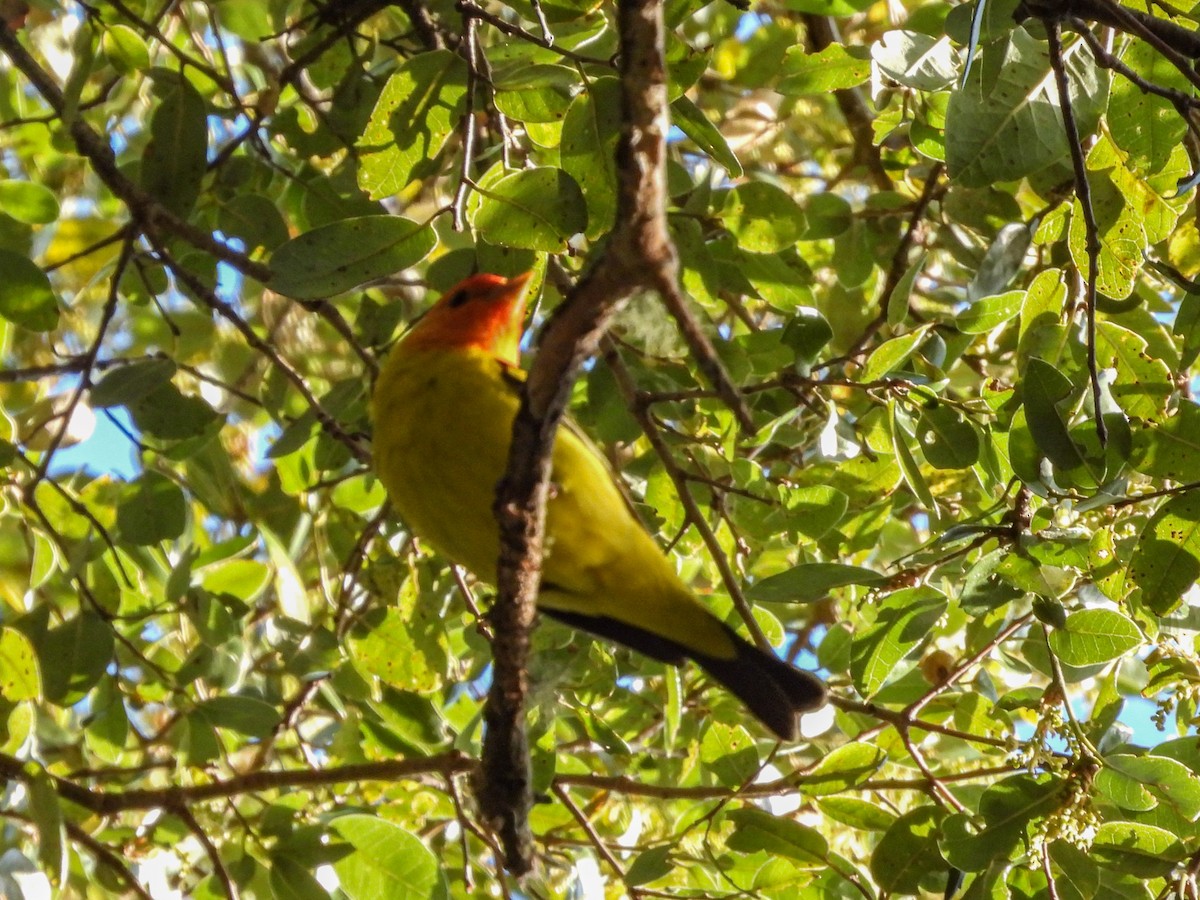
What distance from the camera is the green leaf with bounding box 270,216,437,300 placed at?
2689mm

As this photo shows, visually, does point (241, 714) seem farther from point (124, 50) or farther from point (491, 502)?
point (124, 50)

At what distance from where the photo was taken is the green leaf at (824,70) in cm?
311

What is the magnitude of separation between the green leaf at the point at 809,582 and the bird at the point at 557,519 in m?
0.29

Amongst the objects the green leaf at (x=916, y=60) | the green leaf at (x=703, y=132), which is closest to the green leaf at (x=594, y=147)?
the green leaf at (x=703, y=132)

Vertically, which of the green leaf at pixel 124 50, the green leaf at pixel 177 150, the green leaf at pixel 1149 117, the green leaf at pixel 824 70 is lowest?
the green leaf at pixel 1149 117

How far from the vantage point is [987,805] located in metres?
2.72

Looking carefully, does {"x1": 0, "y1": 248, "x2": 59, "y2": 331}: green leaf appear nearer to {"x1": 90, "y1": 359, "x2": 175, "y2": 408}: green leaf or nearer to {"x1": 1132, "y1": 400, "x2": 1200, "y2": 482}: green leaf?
{"x1": 90, "y1": 359, "x2": 175, "y2": 408}: green leaf

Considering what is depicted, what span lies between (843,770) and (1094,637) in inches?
29.7

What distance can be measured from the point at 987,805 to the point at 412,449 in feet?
4.87

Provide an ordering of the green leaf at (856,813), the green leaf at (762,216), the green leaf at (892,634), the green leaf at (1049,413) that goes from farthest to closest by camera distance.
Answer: the green leaf at (762,216)
the green leaf at (856,813)
the green leaf at (892,634)
the green leaf at (1049,413)

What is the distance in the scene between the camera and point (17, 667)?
9.78 feet

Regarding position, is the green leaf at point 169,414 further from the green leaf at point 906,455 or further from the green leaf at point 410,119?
the green leaf at point 906,455

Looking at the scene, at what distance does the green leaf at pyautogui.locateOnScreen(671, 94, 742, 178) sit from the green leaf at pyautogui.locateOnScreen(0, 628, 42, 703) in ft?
6.26

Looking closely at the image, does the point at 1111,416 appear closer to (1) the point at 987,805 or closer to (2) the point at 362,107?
(1) the point at 987,805
